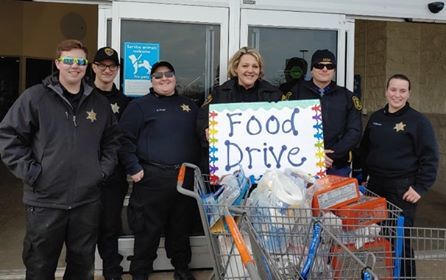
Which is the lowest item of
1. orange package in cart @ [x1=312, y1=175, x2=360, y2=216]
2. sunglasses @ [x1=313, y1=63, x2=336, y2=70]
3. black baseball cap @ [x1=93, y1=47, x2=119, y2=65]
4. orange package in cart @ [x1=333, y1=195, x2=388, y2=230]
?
orange package in cart @ [x1=333, y1=195, x2=388, y2=230]

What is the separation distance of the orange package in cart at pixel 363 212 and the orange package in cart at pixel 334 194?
4 cm

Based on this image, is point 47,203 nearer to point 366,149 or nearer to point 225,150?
point 225,150

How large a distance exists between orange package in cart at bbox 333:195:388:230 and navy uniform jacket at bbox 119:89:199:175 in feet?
4.52

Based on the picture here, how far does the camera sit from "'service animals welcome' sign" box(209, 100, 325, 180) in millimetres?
3098

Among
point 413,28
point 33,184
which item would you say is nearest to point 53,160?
point 33,184

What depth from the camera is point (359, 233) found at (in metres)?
2.46

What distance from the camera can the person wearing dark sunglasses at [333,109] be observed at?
11.4 ft

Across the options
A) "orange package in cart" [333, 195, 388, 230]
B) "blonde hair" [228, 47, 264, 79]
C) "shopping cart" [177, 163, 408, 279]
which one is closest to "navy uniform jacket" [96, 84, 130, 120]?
"blonde hair" [228, 47, 264, 79]

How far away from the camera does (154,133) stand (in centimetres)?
354

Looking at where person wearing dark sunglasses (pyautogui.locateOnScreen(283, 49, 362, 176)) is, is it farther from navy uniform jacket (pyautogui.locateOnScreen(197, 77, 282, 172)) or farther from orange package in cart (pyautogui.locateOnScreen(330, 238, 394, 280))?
orange package in cart (pyautogui.locateOnScreen(330, 238, 394, 280))

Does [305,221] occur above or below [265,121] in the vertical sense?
below

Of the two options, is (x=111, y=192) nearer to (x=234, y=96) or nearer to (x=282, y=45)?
(x=234, y=96)

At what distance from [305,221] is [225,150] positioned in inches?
32.5

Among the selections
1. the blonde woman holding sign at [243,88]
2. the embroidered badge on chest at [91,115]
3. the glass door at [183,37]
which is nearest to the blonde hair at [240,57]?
the blonde woman holding sign at [243,88]
